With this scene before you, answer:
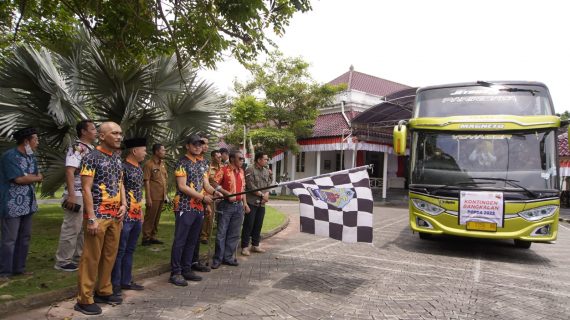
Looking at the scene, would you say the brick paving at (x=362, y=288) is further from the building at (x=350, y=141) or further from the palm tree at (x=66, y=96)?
the building at (x=350, y=141)

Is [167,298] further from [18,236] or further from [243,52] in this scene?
[243,52]

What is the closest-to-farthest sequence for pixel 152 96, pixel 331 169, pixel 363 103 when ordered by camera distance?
1. pixel 152 96
2. pixel 363 103
3. pixel 331 169

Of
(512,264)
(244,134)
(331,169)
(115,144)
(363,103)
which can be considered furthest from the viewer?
(331,169)

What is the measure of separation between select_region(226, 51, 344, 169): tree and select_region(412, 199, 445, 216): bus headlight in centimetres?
1394

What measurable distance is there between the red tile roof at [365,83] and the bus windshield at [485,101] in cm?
1658

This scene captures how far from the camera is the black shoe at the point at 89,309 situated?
3799 mm

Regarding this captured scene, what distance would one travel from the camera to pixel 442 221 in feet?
23.6

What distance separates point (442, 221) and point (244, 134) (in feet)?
50.5

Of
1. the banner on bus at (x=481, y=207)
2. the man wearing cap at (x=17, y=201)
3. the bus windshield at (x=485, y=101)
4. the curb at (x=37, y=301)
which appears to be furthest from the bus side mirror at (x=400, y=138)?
the man wearing cap at (x=17, y=201)

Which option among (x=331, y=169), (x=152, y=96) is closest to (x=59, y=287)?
(x=152, y=96)

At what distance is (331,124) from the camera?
23.7m

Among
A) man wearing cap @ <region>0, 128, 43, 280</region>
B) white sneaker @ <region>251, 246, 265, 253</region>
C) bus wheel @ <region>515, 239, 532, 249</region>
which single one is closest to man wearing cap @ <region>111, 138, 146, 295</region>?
man wearing cap @ <region>0, 128, 43, 280</region>

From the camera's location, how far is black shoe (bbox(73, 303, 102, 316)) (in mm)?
3799

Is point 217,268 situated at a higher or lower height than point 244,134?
lower
